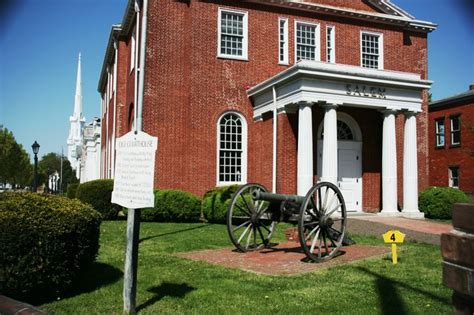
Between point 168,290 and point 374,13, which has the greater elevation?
point 374,13

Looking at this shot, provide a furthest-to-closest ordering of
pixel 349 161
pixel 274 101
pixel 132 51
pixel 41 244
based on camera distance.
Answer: pixel 132 51 → pixel 349 161 → pixel 274 101 → pixel 41 244

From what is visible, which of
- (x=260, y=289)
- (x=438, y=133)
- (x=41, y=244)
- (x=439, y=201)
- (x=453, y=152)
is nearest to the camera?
(x=41, y=244)

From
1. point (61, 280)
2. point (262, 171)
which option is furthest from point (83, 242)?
point (262, 171)

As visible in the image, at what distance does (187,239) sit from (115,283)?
15.3 feet

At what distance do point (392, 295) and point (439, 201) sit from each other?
43.2 feet

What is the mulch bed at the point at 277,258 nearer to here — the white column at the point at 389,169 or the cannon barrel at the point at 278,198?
the cannon barrel at the point at 278,198

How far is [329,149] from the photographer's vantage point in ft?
53.4

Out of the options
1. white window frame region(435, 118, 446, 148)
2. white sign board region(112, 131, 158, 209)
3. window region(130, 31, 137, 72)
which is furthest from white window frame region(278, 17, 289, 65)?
white window frame region(435, 118, 446, 148)

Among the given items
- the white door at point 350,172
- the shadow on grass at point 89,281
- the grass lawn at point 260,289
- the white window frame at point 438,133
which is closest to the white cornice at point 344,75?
the white door at point 350,172

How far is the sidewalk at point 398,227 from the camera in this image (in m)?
12.6

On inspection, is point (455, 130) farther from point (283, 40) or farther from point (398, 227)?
point (398, 227)

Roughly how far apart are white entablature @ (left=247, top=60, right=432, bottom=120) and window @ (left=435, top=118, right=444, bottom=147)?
15475mm

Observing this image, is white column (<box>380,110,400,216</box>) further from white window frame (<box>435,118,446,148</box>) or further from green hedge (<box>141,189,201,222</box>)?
white window frame (<box>435,118,446,148</box>)

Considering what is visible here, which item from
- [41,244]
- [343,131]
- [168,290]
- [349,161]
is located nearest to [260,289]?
[168,290]
